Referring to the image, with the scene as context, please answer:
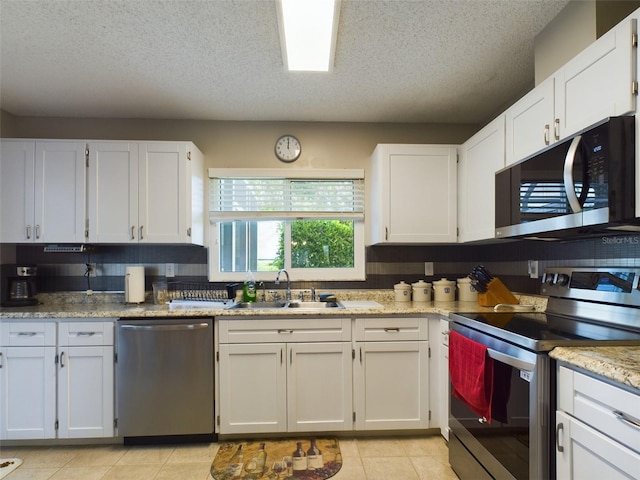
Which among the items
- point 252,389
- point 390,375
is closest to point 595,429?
point 390,375

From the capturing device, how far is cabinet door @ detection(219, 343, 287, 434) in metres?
2.37

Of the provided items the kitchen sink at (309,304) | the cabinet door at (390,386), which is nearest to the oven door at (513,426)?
the cabinet door at (390,386)

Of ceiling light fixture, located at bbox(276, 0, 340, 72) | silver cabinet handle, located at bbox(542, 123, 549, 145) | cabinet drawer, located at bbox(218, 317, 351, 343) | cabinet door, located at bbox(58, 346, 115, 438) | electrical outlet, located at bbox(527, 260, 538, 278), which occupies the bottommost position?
cabinet door, located at bbox(58, 346, 115, 438)

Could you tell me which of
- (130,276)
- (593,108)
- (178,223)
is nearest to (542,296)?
(593,108)

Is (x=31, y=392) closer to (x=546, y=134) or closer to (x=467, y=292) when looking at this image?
(x=467, y=292)

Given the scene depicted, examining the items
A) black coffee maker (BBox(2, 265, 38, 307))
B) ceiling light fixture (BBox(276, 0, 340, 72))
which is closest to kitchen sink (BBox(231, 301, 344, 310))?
black coffee maker (BBox(2, 265, 38, 307))

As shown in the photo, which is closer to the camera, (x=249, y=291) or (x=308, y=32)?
(x=308, y=32)

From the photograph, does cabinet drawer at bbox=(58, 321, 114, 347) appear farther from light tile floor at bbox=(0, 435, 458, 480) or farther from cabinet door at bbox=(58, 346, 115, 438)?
light tile floor at bbox=(0, 435, 458, 480)

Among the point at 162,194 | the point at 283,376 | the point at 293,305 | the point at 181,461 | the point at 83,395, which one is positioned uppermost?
the point at 162,194

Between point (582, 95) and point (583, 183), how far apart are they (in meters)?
0.44

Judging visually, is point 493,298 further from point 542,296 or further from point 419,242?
point 419,242

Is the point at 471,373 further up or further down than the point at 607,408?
further down

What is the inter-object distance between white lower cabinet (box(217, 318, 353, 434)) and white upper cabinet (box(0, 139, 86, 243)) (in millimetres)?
1478

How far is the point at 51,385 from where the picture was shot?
2.32 meters
